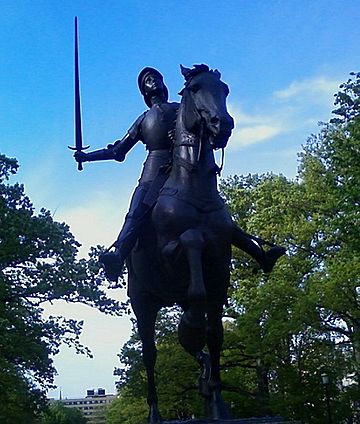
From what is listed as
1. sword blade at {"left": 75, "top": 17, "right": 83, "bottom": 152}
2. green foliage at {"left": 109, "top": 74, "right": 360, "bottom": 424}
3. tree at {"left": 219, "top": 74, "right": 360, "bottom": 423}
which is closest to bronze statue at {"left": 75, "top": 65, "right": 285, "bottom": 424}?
sword blade at {"left": 75, "top": 17, "right": 83, "bottom": 152}

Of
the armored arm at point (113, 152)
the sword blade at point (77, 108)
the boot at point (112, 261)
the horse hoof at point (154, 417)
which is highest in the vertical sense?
the sword blade at point (77, 108)

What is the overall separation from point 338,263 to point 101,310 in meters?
8.92

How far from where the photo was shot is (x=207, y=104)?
6418 millimetres

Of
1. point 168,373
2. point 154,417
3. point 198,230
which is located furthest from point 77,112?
point 168,373

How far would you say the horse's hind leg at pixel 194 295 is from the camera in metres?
6.30

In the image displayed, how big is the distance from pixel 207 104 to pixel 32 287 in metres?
19.9

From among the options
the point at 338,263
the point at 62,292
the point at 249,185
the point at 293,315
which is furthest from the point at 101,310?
the point at 249,185

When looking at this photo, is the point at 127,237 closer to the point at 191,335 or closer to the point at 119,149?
the point at 191,335

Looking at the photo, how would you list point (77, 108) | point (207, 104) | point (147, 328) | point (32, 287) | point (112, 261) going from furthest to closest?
1. point (32, 287)
2. point (77, 108)
3. point (147, 328)
4. point (112, 261)
5. point (207, 104)

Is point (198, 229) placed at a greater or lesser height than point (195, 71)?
lesser

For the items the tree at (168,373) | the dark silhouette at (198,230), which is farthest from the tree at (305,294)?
the dark silhouette at (198,230)

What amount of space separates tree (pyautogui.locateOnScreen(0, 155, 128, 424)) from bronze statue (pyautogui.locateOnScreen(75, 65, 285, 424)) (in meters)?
17.3

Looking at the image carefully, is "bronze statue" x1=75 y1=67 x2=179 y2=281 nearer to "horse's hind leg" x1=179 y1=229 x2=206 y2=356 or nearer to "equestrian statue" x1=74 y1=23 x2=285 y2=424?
"equestrian statue" x1=74 y1=23 x2=285 y2=424

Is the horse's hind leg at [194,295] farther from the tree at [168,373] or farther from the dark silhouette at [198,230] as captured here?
the tree at [168,373]
